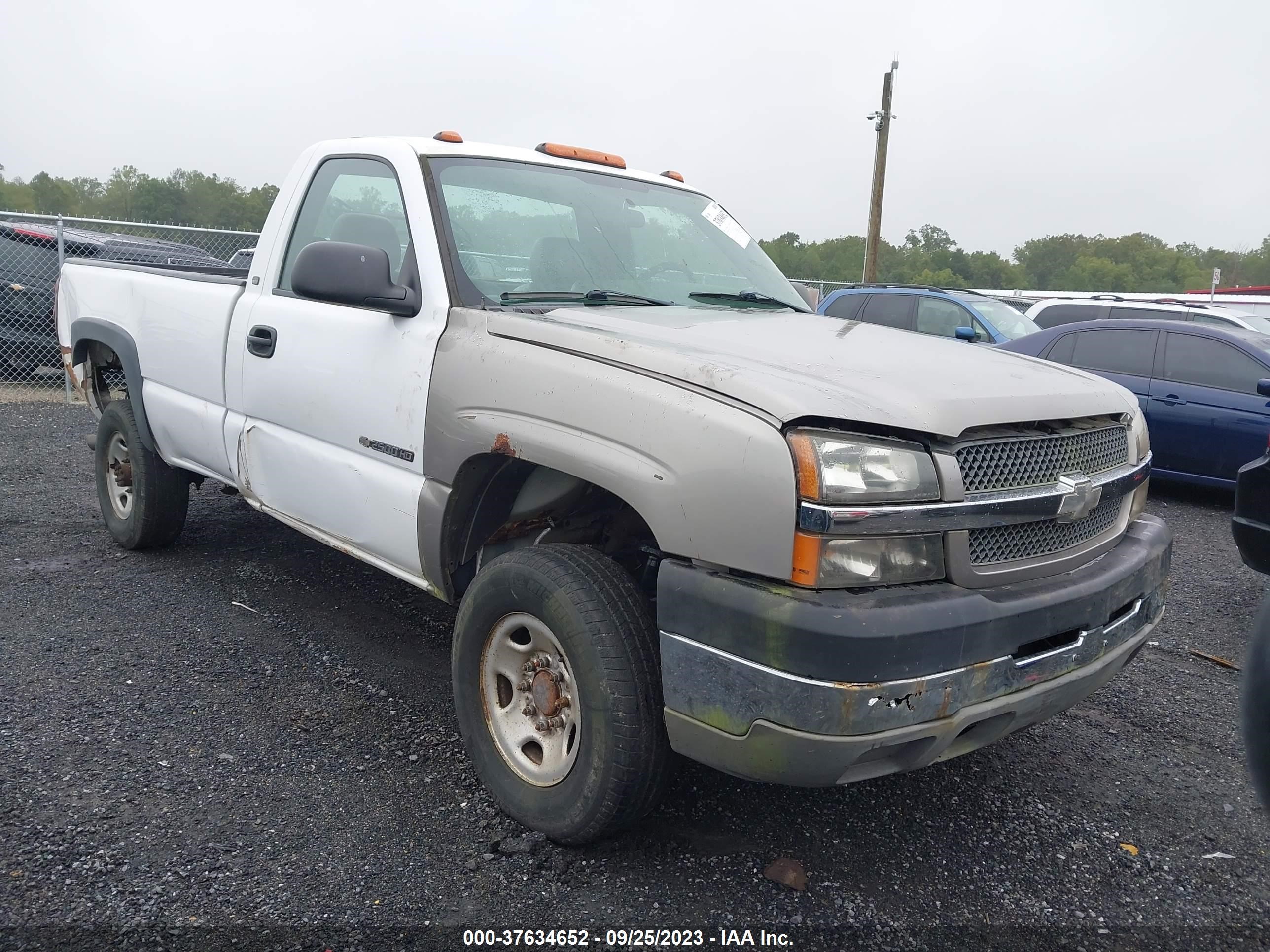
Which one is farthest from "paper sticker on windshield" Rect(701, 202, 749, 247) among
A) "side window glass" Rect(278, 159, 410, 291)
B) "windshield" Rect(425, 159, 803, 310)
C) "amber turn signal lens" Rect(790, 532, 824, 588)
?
"amber turn signal lens" Rect(790, 532, 824, 588)

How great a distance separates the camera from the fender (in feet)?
15.4

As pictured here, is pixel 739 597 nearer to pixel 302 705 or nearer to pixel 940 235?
pixel 302 705

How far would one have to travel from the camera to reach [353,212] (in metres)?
3.74

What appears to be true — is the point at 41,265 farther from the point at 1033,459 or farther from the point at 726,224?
the point at 1033,459

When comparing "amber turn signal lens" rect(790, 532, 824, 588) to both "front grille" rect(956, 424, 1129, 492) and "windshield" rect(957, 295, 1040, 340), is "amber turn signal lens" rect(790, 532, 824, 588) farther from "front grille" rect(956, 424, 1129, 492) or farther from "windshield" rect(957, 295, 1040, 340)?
"windshield" rect(957, 295, 1040, 340)

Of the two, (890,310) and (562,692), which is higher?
(890,310)

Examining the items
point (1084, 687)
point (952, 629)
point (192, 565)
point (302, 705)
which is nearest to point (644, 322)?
point (952, 629)

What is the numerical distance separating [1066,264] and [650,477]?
5811 centimetres

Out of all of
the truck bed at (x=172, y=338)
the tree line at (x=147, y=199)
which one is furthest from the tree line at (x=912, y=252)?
the truck bed at (x=172, y=338)

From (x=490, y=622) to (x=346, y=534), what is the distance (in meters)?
0.94

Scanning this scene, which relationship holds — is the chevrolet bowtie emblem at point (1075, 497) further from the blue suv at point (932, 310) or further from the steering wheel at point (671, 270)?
the blue suv at point (932, 310)

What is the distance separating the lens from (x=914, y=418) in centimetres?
223

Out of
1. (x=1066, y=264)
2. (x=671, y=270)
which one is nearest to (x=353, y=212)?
(x=671, y=270)

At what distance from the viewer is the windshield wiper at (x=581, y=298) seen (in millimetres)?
3143
